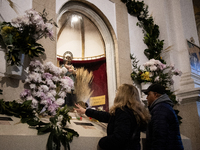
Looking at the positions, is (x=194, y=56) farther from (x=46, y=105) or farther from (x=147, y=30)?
(x=46, y=105)

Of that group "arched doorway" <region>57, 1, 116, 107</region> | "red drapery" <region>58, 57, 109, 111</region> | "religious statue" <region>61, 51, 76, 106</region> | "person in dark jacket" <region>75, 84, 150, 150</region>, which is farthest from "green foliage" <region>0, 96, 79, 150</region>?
"arched doorway" <region>57, 1, 116, 107</region>

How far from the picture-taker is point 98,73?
15.9 feet

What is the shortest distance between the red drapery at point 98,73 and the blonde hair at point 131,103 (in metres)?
2.23

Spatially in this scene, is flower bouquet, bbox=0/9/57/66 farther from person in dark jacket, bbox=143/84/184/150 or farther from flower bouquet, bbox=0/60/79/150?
person in dark jacket, bbox=143/84/184/150

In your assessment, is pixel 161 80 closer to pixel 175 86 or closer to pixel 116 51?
pixel 175 86

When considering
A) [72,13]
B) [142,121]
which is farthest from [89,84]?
[142,121]

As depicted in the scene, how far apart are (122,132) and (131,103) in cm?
35

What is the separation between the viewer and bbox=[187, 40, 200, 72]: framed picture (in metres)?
6.16

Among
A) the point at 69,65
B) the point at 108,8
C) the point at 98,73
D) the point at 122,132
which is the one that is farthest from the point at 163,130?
the point at 108,8

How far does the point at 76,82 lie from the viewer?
173 inches

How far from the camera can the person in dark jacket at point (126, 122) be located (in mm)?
2141

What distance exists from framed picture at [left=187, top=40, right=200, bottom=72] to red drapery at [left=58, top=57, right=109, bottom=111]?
2580 millimetres

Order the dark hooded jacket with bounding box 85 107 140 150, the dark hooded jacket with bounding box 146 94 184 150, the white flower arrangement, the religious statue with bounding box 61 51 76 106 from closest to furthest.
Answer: the dark hooded jacket with bounding box 85 107 140 150, the dark hooded jacket with bounding box 146 94 184 150, the white flower arrangement, the religious statue with bounding box 61 51 76 106

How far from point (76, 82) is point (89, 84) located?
0.34m
